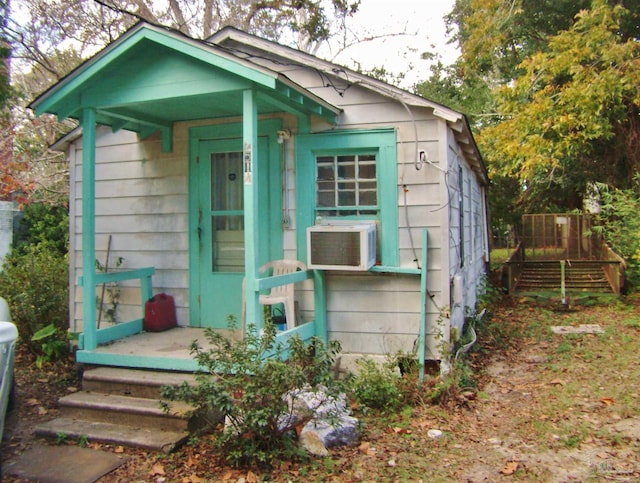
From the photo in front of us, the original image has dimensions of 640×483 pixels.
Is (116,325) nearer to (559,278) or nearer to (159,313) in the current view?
(159,313)

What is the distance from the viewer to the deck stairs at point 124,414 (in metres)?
4.02

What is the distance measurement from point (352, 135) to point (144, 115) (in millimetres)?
2239

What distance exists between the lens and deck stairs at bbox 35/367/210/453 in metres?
4.02

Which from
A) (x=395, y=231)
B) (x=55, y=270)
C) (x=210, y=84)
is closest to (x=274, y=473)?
(x=395, y=231)

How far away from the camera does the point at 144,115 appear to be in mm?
5555

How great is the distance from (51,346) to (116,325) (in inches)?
50.4

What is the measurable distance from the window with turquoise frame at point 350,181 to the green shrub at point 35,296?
11.8 ft

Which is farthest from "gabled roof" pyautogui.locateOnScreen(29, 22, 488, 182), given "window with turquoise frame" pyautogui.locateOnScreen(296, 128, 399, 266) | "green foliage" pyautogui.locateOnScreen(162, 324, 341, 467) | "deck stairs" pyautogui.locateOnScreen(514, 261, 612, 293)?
"deck stairs" pyautogui.locateOnScreen(514, 261, 612, 293)

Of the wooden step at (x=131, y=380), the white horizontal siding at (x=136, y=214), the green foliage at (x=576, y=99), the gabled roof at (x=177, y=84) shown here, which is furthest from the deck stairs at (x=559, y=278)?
the wooden step at (x=131, y=380)

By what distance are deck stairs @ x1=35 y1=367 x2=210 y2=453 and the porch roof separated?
2.52 meters

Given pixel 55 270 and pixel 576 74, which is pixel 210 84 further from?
pixel 576 74

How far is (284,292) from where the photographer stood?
17.5ft

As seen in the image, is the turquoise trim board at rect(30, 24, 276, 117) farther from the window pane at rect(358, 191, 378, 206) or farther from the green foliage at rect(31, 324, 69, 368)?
the green foliage at rect(31, 324, 69, 368)

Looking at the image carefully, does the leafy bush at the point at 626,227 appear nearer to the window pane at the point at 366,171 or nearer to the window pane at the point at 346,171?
the window pane at the point at 366,171
